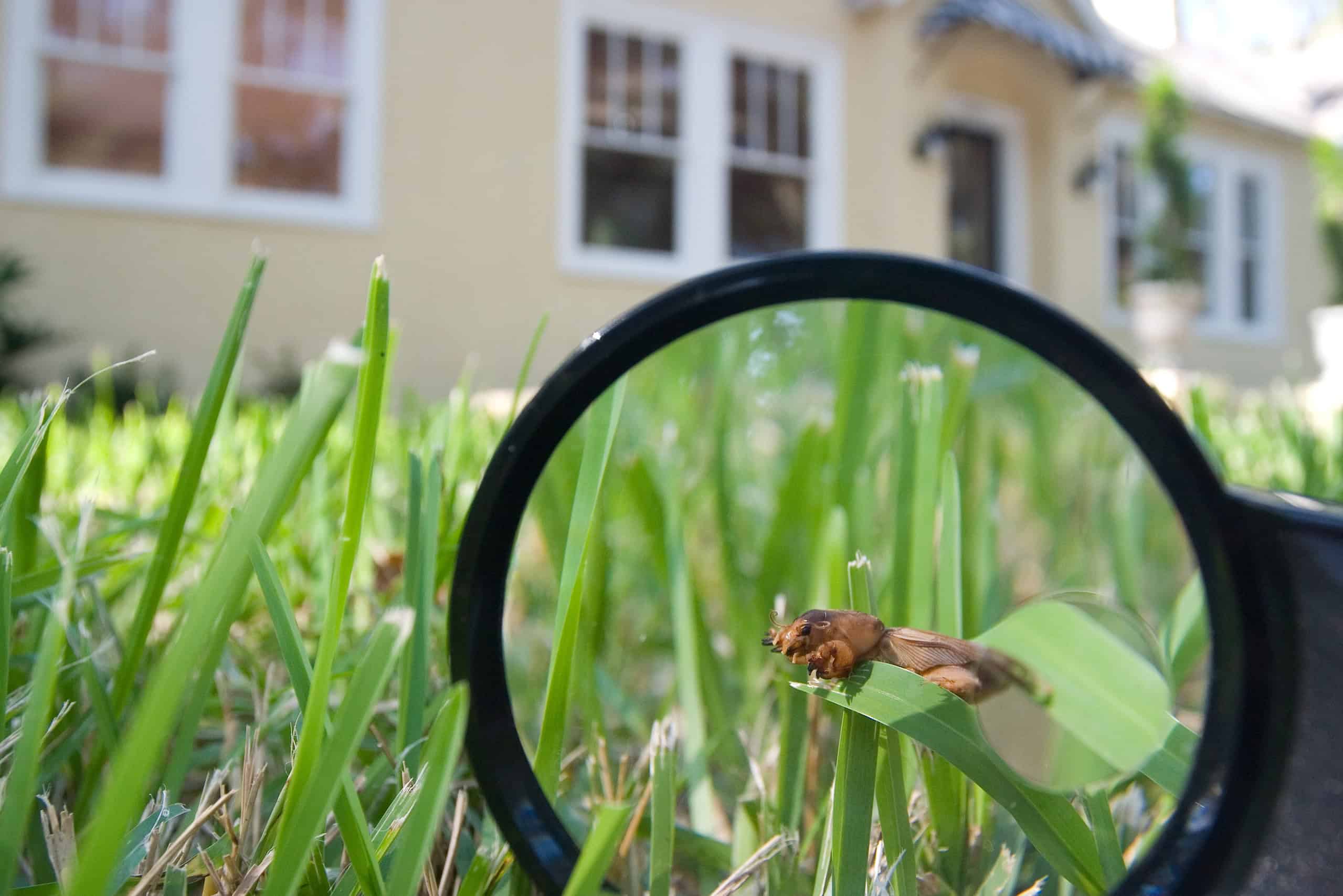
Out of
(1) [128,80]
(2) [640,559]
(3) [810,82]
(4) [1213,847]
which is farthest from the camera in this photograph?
(3) [810,82]

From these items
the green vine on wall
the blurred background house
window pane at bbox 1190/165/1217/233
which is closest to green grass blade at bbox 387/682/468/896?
the blurred background house

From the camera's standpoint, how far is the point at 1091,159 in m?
6.34

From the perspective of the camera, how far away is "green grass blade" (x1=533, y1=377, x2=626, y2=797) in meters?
0.32

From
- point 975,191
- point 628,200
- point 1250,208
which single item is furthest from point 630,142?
point 1250,208

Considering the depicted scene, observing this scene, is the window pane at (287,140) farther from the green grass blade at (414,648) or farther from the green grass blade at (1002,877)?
the green grass blade at (1002,877)

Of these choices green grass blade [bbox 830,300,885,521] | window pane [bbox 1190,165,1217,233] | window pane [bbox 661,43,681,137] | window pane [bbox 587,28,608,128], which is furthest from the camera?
window pane [bbox 1190,165,1217,233]

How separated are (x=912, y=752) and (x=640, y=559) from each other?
47 centimetres

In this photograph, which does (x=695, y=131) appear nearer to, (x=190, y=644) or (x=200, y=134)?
(x=200, y=134)

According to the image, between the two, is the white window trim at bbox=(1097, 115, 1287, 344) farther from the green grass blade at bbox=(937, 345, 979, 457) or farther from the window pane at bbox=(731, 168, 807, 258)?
the green grass blade at bbox=(937, 345, 979, 457)

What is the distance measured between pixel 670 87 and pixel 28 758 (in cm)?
526

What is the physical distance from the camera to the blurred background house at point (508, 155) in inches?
146

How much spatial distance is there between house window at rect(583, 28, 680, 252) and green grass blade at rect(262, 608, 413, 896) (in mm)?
4733

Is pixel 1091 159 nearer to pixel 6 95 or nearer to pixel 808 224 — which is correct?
pixel 808 224

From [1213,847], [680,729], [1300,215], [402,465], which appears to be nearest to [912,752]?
[1213,847]
